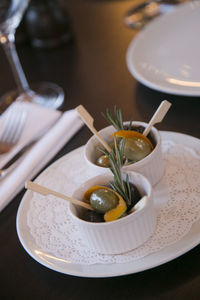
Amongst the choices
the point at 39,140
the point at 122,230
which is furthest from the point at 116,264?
the point at 39,140

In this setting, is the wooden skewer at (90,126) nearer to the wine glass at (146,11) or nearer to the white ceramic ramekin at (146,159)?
the white ceramic ramekin at (146,159)

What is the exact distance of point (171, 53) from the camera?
2.67ft

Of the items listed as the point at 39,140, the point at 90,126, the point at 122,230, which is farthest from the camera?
the point at 39,140

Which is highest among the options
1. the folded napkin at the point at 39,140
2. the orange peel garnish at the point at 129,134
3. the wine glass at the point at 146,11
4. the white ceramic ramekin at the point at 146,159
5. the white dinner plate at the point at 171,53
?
the orange peel garnish at the point at 129,134

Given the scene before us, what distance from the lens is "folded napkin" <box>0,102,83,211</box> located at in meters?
0.66

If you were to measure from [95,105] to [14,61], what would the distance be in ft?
0.65

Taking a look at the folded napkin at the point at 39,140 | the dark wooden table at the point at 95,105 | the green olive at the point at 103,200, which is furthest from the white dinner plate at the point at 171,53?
the green olive at the point at 103,200

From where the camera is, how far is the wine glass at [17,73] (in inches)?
32.9

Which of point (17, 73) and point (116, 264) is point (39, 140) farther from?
point (116, 264)

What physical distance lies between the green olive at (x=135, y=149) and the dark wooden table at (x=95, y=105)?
0.12 m

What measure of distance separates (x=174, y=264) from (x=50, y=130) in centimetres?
36

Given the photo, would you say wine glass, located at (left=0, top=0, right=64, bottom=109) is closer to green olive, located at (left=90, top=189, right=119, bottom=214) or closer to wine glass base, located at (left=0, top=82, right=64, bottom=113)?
wine glass base, located at (left=0, top=82, right=64, bottom=113)

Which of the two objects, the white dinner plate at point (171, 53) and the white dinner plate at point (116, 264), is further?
the white dinner plate at point (171, 53)

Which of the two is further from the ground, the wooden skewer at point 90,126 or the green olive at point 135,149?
the wooden skewer at point 90,126
